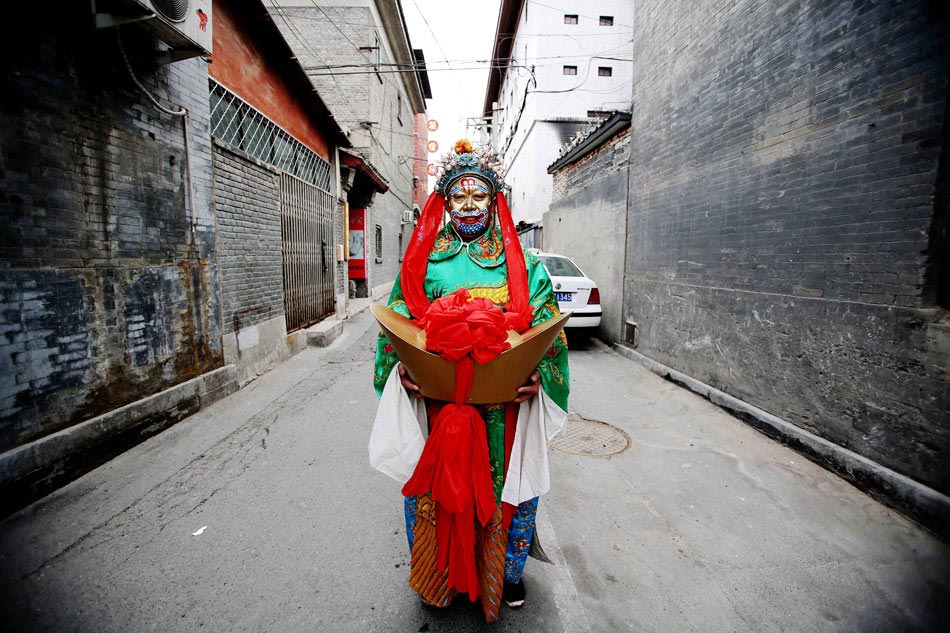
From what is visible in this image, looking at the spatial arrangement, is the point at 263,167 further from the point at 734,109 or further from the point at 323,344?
the point at 734,109

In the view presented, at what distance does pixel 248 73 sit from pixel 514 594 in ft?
23.1

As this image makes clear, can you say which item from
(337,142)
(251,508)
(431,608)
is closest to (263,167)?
(337,142)

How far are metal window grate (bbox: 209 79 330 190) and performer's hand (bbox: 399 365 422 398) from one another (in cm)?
472

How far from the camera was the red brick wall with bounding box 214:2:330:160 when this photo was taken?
5066 millimetres

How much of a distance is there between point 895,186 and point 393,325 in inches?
145

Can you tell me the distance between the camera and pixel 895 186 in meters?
2.87

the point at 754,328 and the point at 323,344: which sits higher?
the point at 754,328

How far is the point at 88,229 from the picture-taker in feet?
10.4

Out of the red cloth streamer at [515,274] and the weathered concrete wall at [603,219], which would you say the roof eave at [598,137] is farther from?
the red cloth streamer at [515,274]

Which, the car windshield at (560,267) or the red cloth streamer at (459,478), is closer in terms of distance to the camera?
the red cloth streamer at (459,478)

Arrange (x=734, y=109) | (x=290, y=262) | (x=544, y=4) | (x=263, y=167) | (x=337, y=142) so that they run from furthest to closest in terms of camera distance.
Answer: (x=544, y=4) → (x=337, y=142) → (x=290, y=262) → (x=263, y=167) → (x=734, y=109)

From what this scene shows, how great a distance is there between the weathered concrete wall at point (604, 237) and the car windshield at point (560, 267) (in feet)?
2.19

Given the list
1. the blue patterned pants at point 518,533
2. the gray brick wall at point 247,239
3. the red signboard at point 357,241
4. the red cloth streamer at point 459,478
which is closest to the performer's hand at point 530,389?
the red cloth streamer at point 459,478

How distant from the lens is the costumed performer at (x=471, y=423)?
1712mm
